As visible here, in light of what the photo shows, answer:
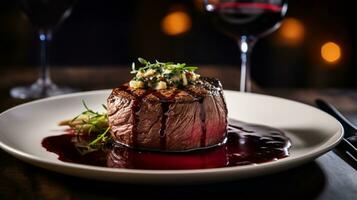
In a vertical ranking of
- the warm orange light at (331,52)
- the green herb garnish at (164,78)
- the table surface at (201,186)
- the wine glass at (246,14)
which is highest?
the wine glass at (246,14)

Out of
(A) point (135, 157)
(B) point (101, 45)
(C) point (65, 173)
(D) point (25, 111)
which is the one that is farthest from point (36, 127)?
(B) point (101, 45)

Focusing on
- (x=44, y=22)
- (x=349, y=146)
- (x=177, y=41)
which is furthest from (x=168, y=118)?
(x=177, y=41)

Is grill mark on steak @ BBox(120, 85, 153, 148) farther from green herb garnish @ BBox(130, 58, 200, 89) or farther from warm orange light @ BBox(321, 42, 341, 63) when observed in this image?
warm orange light @ BBox(321, 42, 341, 63)

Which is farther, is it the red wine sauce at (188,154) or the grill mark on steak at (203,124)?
the grill mark on steak at (203,124)

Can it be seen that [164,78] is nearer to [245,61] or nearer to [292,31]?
[245,61]

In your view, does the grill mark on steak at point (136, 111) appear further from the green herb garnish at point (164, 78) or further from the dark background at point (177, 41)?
the dark background at point (177, 41)

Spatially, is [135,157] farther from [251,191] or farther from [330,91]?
[330,91]

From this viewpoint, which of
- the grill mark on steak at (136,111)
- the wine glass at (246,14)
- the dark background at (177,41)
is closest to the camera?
the grill mark on steak at (136,111)

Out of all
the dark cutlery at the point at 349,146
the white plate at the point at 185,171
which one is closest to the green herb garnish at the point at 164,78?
the white plate at the point at 185,171
